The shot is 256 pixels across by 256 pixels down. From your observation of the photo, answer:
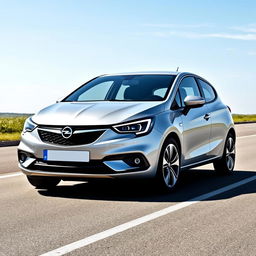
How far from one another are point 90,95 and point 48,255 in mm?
4529

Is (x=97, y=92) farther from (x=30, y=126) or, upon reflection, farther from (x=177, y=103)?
(x=30, y=126)

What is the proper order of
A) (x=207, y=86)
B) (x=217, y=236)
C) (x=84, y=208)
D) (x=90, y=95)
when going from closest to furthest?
(x=217, y=236), (x=84, y=208), (x=90, y=95), (x=207, y=86)

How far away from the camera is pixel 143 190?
8242 millimetres

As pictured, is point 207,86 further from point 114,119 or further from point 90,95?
point 114,119

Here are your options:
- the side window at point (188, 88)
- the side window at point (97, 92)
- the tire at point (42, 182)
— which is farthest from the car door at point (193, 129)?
the tire at point (42, 182)

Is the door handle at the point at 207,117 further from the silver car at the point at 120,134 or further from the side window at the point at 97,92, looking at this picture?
the side window at the point at 97,92

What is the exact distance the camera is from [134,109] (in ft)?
25.1

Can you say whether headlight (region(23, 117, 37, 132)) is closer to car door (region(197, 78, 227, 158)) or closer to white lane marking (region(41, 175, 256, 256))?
white lane marking (region(41, 175, 256, 256))

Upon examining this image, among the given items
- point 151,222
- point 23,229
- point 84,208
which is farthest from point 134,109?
point 23,229

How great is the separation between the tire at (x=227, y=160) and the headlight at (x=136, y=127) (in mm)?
2895

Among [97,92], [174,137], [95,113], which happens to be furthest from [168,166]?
[97,92]

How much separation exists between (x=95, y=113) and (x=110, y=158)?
2.03 ft

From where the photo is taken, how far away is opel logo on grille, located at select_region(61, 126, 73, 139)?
7282 mm

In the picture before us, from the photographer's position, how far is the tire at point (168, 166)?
7.68 meters
